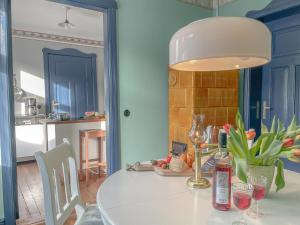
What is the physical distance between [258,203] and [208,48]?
2.14 ft

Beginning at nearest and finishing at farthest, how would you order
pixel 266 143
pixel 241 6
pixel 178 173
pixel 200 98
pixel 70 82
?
pixel 266 143
pixel 178 173
pixel 200 98
pixel 241 6
pixel 70 82

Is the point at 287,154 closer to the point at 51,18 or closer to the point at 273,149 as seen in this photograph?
the point at 273,149

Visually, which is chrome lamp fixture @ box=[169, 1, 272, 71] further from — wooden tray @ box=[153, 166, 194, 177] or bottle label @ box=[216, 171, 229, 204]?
wooden tray @ box=[153, 166, 194, 177]

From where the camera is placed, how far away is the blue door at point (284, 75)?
2.48m

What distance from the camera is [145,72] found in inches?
107

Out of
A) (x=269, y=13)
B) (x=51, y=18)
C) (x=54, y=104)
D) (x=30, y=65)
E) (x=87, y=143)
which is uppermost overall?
(x=51, y=18)

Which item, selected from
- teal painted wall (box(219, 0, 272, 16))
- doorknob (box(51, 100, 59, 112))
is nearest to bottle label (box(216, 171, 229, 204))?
teal painted wall (box(219, 0, 272, 16))

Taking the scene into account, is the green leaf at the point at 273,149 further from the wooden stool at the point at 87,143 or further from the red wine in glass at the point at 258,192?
the wooden stool at the point at 87,143

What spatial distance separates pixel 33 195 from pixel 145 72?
200cm

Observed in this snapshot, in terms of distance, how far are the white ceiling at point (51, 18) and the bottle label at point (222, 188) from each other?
11.4ft

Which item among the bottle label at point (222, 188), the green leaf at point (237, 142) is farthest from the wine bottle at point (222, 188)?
the green leaf at point (237, 142)

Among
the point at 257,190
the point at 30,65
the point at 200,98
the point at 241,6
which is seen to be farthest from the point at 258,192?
the point at 30,65

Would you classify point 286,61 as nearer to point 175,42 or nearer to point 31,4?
point 175,42

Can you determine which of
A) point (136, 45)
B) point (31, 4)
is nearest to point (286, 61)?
point (136, 45)
